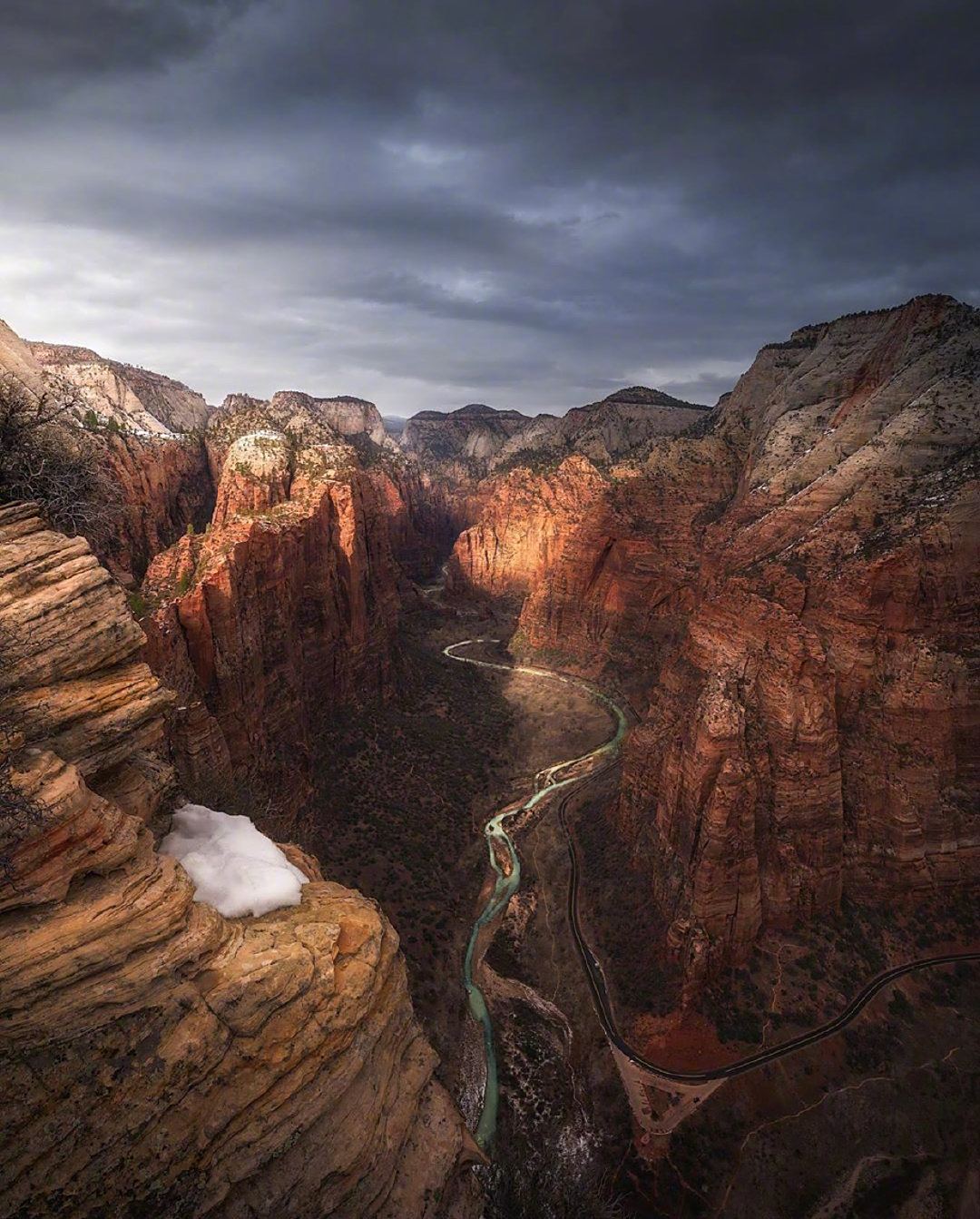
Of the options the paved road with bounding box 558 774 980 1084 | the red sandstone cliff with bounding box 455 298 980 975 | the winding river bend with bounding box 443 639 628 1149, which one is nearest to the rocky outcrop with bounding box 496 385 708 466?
the winding river bend with bounding box 443 639 628 1149

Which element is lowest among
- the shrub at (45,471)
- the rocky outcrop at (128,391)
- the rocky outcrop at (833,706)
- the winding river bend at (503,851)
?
the winding river bend at (503,851)

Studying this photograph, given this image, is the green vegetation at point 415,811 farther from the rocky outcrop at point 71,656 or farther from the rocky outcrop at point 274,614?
the rocky outcrop at point 71,656

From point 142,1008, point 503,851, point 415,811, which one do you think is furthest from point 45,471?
point 503,851

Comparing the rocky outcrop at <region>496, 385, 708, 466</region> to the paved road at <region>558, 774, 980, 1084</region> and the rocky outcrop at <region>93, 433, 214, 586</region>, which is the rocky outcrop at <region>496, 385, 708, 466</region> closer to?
the rocky outcrop at <region>93, 433, 214, 586</region>

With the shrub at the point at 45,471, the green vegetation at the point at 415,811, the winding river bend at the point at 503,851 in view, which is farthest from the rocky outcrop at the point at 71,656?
the green vegetation at the point at 415,811

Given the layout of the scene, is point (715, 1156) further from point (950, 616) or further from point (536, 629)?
point (536, 629)

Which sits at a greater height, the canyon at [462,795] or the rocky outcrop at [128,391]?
the rocky outcrop at [128,391]
